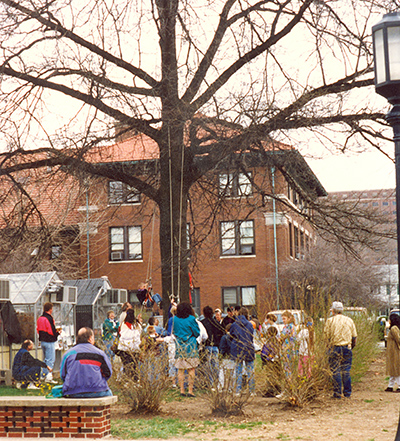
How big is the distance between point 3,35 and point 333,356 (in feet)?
28.3

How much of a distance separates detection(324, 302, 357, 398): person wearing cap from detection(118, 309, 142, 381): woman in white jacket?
3369mm

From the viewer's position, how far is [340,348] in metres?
13.0

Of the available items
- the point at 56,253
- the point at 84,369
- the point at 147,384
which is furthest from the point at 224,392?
the point at 56,253

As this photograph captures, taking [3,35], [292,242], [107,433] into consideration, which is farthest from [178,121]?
[292,242]

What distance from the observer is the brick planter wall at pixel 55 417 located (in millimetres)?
8836

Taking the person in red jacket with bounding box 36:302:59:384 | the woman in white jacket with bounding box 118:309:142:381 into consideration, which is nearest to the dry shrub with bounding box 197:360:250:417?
the woman in white jacket with bounding box 118:309:142:381

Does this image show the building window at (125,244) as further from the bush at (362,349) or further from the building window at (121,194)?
the bush at (362,349)

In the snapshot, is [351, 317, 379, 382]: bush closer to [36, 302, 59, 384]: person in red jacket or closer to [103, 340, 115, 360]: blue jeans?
[103, 340, 115, 360]: blue jeans

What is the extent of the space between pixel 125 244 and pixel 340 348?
32.5 m

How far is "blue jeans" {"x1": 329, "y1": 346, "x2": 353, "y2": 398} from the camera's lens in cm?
1284

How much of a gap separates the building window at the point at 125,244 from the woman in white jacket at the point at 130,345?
31280 millimetres

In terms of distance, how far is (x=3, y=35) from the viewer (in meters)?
14.0

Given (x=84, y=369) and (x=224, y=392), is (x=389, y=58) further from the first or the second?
(x=224, y=392)

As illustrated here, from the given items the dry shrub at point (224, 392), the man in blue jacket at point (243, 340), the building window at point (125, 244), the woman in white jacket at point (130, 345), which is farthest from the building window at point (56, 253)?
the dry shrub at point (224, 392)
